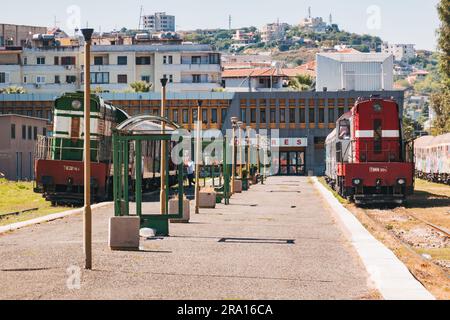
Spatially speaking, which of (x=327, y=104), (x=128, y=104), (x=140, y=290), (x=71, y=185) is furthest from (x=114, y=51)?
(x=140, y=290)

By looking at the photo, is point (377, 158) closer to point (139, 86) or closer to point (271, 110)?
point (271, 110)

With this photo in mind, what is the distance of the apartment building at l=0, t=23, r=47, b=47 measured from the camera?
152 m

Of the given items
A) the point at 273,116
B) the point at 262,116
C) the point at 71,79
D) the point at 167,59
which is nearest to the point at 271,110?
the point at 273,116

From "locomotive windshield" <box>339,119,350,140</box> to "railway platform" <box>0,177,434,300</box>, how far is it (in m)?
15.4

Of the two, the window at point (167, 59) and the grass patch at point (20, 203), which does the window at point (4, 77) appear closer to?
the window at point (167, 59)

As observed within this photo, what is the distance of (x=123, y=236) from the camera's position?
60.8 ft

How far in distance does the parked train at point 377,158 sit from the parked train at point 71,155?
32.8 feet

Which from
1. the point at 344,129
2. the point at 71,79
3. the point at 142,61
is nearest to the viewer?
the point at 344,129

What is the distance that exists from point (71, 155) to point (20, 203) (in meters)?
3.34

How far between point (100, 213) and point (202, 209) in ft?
15.2

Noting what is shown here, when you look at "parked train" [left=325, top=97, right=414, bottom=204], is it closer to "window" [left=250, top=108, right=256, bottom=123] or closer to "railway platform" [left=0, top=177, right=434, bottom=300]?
"railway platform" [left=0, top=177, right=434, bottom=300]

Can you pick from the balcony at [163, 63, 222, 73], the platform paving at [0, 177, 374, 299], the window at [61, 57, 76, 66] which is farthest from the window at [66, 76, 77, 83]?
the platform paving at [0, 177, 374, 299]

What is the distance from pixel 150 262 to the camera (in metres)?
16.5

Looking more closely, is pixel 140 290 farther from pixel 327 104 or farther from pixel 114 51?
pixel 114 51
